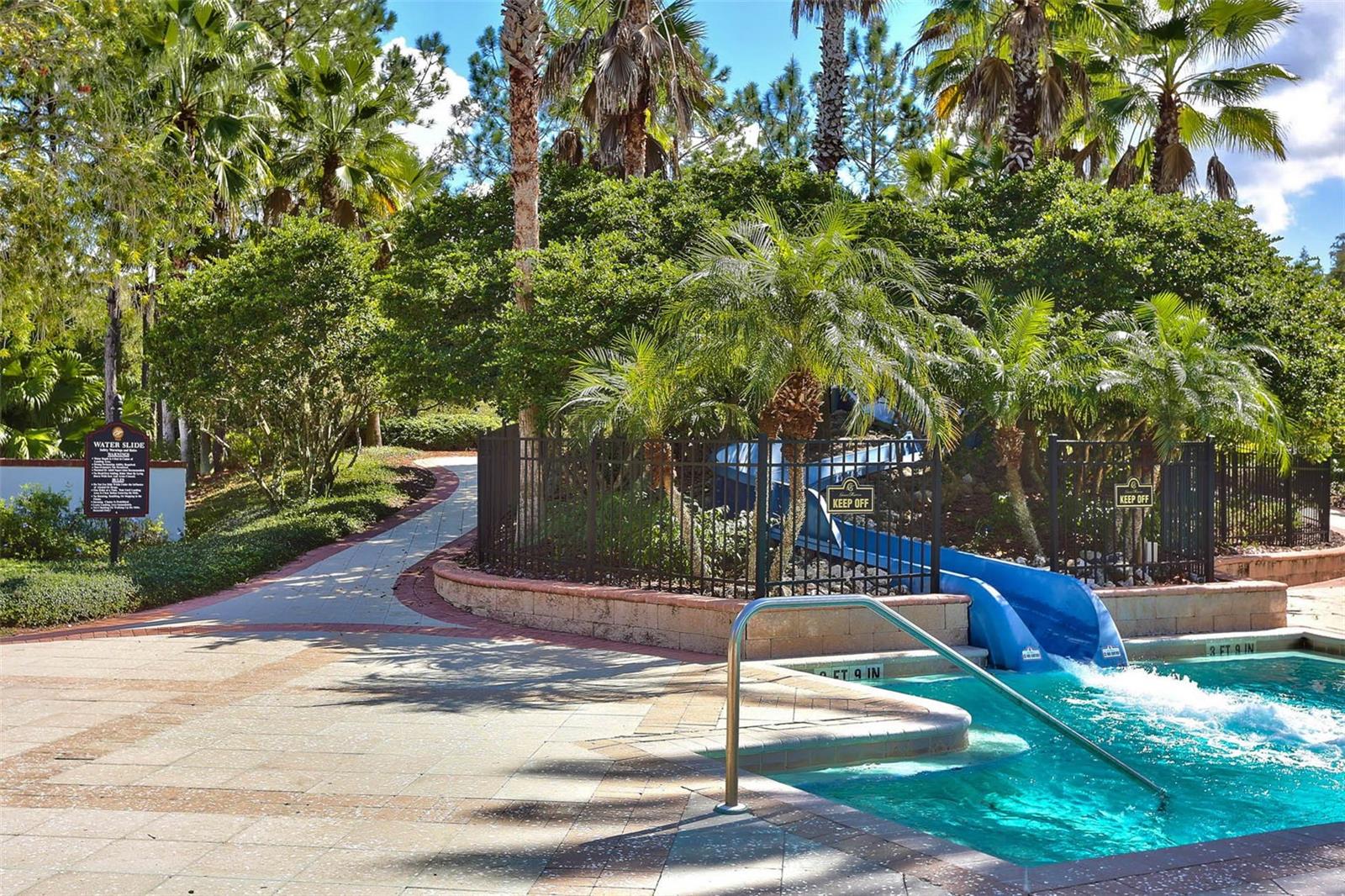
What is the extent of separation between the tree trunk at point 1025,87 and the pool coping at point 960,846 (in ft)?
47.9

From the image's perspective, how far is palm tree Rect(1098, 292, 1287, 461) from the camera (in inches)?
484

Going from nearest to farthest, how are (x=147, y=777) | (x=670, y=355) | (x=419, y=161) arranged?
(x=147, y=777) → (x=670, y=355) → (x=419, y=161)

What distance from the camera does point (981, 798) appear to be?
21.1 ft

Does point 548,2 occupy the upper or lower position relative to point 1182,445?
upper

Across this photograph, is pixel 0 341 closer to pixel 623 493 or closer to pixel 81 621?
Result: pixel 81 621

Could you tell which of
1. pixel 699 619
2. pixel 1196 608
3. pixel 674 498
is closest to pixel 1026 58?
pixel 1196 608

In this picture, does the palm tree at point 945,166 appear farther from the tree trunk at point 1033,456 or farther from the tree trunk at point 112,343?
the tree trunk at point 112,343

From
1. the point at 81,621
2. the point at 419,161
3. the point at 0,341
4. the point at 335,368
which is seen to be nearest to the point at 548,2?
the point at 335,368

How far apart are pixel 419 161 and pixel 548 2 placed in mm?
12976

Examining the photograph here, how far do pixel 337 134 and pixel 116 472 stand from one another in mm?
14307

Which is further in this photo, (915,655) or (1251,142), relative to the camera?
(1251,142)

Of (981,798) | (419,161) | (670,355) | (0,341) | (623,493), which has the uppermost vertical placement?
(419,161)

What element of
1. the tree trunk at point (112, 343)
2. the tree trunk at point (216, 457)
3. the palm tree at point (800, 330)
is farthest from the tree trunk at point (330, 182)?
the palm tree at point (800, 330)

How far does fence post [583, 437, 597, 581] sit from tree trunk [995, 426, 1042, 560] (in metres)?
5.73
